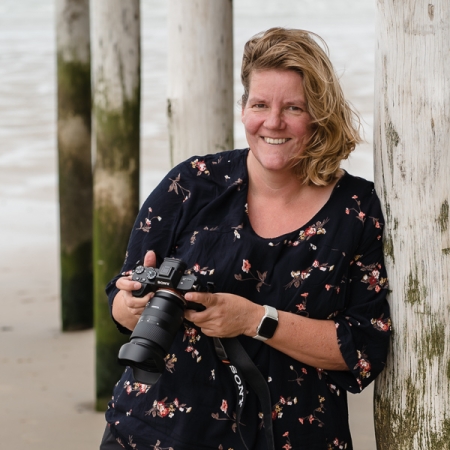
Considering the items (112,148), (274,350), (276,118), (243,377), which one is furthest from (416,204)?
(112,148)

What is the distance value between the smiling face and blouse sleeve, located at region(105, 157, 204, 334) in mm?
239

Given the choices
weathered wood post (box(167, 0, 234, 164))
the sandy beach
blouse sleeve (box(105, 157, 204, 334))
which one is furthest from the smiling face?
weathered wood post (box(167, 0, 234, 164))

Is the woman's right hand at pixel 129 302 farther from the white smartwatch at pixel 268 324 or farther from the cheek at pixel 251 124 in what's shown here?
the cheek at pixel 251 124

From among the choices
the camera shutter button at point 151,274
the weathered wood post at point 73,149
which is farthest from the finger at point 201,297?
the weathered wood post at point 73,149

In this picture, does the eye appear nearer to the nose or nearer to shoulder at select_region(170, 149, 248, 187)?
the nose

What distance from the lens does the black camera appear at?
2242 millimetres

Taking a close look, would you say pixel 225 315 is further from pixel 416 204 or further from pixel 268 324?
pixel 416 204

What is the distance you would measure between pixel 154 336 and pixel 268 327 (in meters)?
0.31

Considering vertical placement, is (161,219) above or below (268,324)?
above

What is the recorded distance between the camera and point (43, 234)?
8.57m

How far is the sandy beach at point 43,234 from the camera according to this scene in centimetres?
473

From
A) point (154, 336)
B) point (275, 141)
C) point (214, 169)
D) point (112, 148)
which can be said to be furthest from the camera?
point (112, 148)

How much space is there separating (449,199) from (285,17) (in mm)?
29776

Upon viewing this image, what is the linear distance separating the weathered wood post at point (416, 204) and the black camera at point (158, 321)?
576 millimetres
